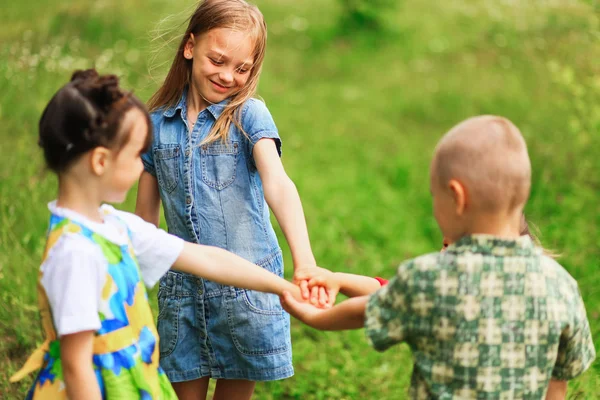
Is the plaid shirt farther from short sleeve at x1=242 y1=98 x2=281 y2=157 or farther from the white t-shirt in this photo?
short sleeve at x1=242 y1=98 x2=281 y2=157

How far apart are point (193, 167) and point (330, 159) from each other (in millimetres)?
4418

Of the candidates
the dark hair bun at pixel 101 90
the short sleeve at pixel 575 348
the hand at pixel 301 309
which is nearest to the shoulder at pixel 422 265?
the short sleeve at pixel 575 348

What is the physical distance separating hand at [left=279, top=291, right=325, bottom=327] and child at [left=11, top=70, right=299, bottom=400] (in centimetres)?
50

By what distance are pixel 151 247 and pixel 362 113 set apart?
6.09 m

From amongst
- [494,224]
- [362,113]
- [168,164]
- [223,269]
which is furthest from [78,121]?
[362,113]

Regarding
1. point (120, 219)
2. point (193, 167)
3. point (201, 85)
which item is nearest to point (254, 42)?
point (201, 85)

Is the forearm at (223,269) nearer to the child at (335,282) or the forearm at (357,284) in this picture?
the child at (335,282)

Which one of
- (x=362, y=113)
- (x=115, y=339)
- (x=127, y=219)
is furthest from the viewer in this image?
(x=362, y=113)

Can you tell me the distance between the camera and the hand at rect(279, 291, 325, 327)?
2385 mm

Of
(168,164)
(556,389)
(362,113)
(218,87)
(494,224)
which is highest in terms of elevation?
(362,113)

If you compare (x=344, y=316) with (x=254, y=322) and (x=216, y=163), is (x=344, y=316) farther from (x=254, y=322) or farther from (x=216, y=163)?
(x=216, y=163)

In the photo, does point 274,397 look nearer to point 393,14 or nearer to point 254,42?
point 254,42

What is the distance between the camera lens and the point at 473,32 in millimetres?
9766

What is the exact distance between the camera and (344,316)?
221cm
